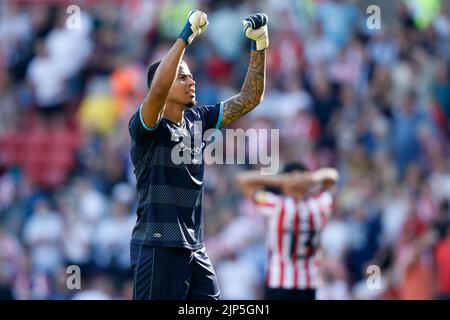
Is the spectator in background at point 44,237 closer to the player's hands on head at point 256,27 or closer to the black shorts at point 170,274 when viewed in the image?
the black shorts at point 170,274

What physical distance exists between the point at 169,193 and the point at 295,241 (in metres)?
3.06

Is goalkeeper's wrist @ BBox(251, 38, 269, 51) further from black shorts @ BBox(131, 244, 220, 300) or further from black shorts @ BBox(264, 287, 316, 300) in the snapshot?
black shorts @ BBox(264, 287, 316, 300)

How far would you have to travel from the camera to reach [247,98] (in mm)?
8055

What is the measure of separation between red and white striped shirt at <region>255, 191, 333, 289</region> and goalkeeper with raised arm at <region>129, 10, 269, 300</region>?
8.92 feet

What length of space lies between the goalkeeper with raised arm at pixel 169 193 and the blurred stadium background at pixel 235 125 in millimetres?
4638

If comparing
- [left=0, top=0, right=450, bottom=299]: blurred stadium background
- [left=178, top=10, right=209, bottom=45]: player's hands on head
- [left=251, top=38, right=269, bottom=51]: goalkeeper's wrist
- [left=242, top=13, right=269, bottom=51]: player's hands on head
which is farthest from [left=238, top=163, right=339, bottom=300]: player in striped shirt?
[left=178, top=10, right=209, bottom=45]: player's hands on head

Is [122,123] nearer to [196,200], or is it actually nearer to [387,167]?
[387,167]

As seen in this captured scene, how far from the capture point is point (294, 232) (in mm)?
10305

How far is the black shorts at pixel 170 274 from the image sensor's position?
7418 millimetres

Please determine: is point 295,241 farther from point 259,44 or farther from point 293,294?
point 259,44

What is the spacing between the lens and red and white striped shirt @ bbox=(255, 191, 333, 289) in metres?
10.3

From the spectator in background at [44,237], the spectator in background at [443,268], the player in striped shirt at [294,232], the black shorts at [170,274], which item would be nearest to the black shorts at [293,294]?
the player in striped shirt at [294,232]

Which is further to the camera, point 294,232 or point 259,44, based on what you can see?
point 294,232

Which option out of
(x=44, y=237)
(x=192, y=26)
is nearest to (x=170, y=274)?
(x=192, y=26)
